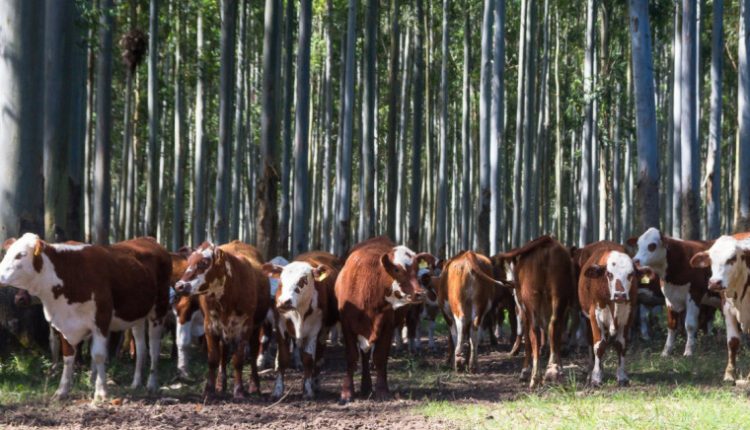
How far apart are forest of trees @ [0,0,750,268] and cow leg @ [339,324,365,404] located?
469cm

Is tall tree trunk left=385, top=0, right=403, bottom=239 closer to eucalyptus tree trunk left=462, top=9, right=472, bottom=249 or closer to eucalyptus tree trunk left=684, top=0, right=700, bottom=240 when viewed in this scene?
eucalyptus tree trunk left=462, top=9, right=472, bottom=249

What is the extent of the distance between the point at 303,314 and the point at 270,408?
4.56 ft

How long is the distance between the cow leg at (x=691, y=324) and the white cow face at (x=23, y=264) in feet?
32.3

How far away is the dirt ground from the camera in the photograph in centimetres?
1041

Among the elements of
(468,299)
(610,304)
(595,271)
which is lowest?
(468,299)

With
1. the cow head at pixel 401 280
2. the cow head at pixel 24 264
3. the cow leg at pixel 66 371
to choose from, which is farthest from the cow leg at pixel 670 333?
the cow head at pixel 24 264

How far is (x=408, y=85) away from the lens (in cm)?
3838

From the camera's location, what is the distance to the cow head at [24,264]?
11.5 meters

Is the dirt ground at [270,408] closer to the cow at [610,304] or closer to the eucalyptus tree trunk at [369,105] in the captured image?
the cow at [610,304]

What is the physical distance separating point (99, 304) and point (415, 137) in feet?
63.2

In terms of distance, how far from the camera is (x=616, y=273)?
13031 mm

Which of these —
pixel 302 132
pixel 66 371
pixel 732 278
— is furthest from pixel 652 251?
pixel 302 132

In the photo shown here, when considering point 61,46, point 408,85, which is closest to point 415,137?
point 408,85

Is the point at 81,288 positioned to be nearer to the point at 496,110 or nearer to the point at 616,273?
the point at 616,273
